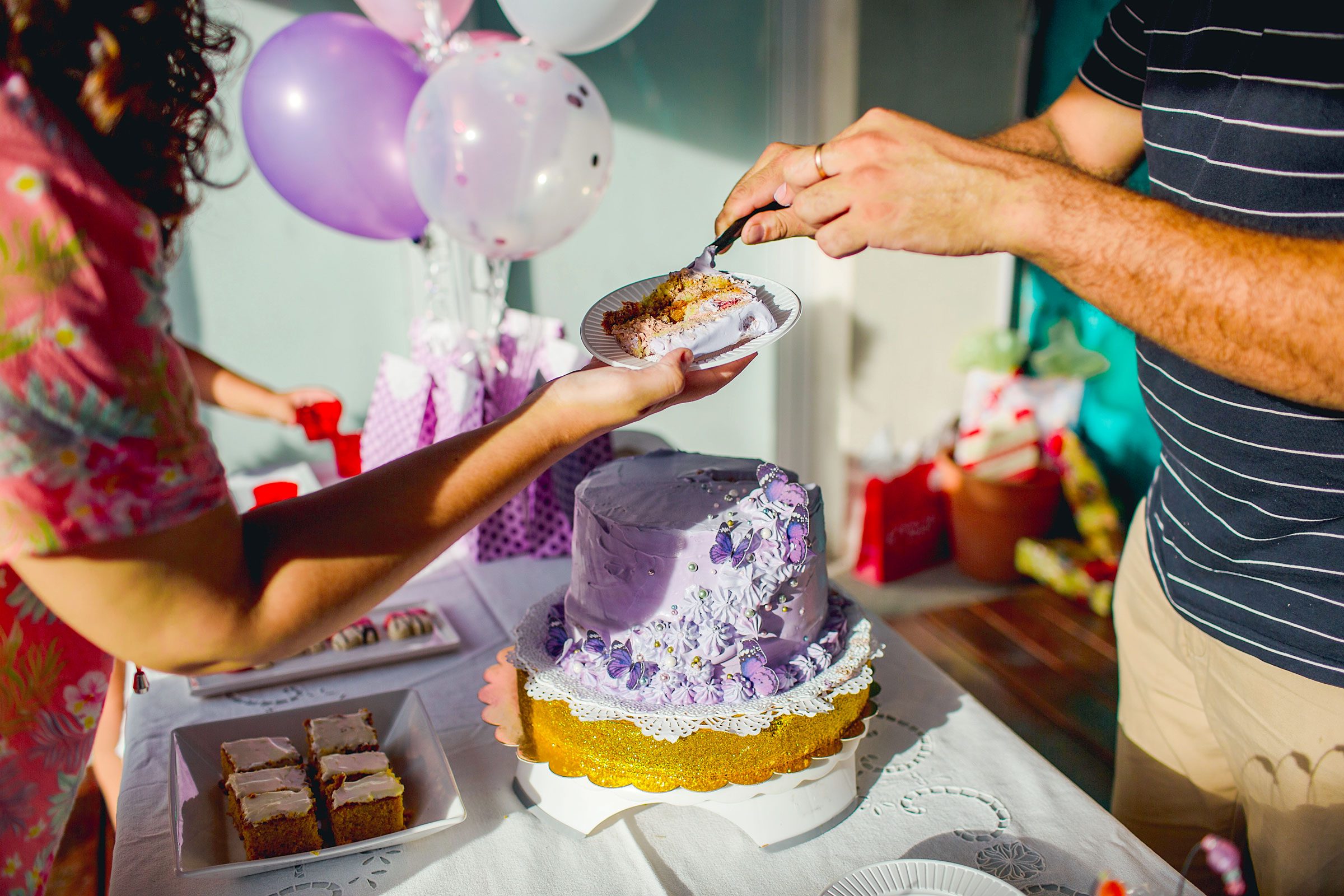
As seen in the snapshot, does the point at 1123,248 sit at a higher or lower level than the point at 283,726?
higher

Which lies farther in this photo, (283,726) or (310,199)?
(310,199)

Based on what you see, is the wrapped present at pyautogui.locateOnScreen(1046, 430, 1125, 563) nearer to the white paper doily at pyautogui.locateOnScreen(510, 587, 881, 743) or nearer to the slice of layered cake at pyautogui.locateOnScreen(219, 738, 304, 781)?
the white paper doily at pyautogui.locateOnScreen(510, 587, 881, 743)

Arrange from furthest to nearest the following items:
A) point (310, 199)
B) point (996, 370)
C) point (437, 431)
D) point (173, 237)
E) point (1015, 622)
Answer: point (996, 370) → point (1015, 622) → point (310, 199) → point (437, 431) → point (173, 237)

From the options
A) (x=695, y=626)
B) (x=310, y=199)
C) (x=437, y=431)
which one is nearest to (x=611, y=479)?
(x=695, y=626)

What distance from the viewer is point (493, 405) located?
158cm

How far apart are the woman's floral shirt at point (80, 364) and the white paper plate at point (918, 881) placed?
61 centimetres

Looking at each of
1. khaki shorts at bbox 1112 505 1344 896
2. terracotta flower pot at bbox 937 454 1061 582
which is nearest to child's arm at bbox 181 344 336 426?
khaki shorts at bbox 1112 505 1344 896

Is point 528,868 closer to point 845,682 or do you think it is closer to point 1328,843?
point 845,682


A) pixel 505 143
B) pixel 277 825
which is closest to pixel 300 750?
pixel 277 825

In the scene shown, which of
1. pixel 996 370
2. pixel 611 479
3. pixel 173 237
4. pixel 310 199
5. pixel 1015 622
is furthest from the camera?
pixel 996 370

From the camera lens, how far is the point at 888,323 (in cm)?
320

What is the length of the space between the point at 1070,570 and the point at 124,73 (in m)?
3.01

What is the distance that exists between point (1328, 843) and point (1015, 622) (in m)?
2.01

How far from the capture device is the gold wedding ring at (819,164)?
955 mm
